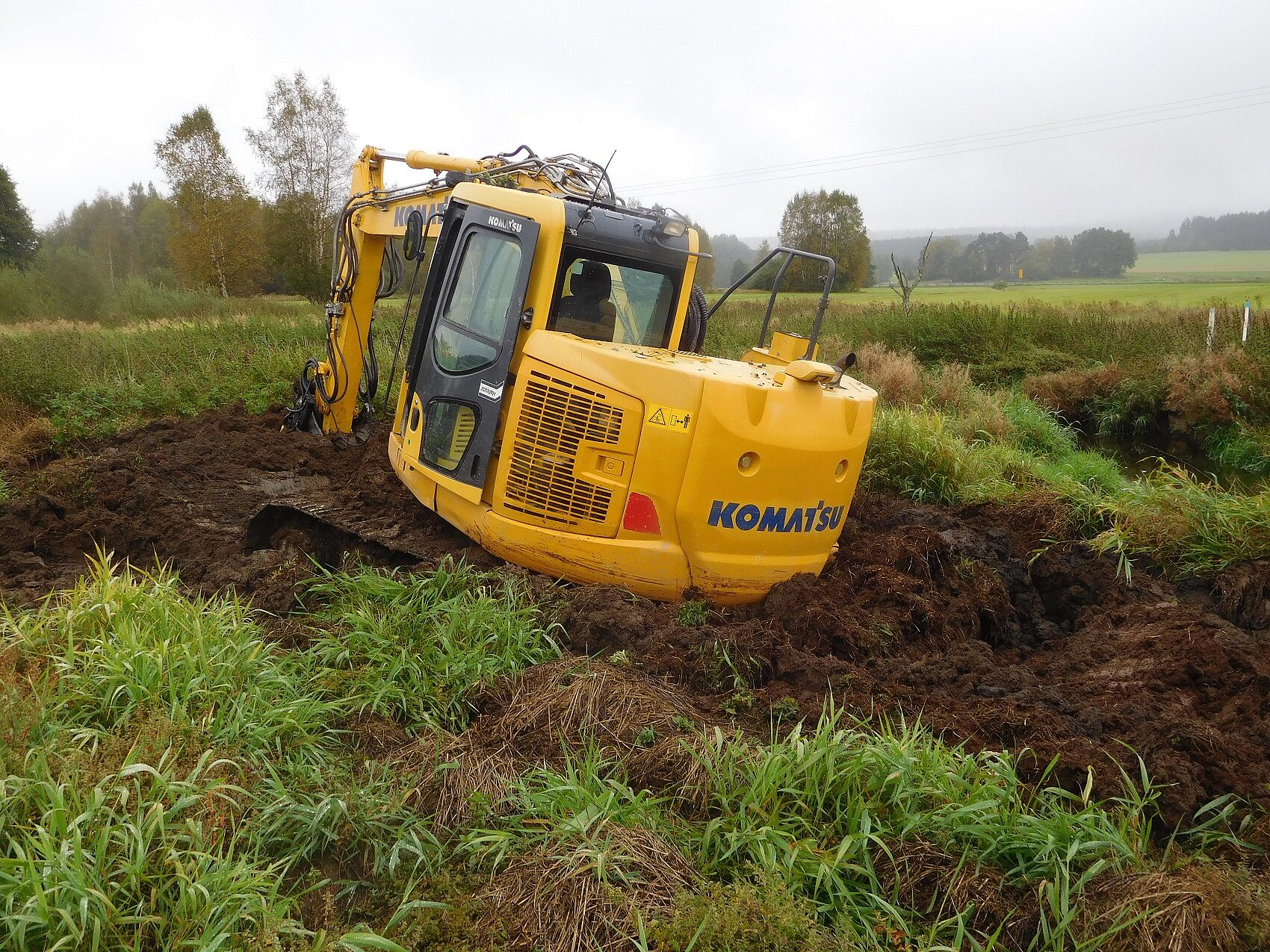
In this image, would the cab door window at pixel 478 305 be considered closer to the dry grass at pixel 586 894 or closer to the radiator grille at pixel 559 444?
the radiator grille at pixel 559 444

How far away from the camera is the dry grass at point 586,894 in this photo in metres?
2.58

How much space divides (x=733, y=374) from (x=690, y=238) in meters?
1.17

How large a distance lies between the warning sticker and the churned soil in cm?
88

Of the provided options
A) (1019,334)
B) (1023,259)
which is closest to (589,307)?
(1019,334)

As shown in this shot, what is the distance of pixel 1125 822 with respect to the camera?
299 cm

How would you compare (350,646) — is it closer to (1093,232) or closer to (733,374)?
(733,374)

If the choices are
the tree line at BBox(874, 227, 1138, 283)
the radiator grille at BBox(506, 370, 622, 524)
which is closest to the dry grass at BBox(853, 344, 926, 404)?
the radiator grille at BBox(506, 370, 622, 524)

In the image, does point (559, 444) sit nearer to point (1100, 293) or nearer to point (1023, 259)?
point (1100, 293)

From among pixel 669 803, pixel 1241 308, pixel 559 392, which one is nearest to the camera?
pixel 669 803

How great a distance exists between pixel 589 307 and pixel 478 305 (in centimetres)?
61

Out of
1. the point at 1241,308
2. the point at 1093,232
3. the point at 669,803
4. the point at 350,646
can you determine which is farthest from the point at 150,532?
the point at 1093,232

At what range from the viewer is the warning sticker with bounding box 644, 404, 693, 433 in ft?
14.5

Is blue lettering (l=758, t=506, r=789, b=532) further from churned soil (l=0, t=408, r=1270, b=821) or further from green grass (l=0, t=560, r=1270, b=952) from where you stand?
green grass (l=0, t=560, r=1270, b=952)

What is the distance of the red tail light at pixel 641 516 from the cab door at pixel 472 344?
0.81 m
